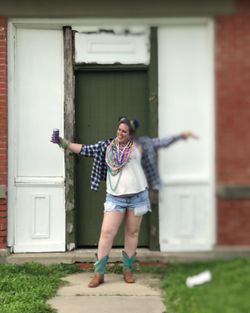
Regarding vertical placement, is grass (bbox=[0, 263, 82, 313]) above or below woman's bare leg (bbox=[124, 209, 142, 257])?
below

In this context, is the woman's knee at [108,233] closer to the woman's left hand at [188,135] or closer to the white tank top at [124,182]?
the white tank top at [124,182]

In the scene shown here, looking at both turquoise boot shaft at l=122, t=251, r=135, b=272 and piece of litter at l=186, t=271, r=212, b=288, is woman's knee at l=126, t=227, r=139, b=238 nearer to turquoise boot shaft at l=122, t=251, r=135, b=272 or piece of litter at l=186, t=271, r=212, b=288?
turquoise boot shaft at l=122, t=251, r=135, b=272

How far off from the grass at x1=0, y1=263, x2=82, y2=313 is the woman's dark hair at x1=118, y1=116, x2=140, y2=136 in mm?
1214

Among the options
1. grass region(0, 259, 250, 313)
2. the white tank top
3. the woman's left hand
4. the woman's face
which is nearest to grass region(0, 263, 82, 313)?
grass region(0, 259, 250, 313)

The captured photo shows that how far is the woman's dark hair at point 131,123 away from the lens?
72.2 inches

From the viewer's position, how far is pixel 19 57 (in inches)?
86.3

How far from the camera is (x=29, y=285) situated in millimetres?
3078

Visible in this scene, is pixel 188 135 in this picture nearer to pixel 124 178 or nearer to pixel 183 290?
pixel 183 290

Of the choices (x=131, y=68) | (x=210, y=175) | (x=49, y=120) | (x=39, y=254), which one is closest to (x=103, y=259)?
(x=39, y=254)

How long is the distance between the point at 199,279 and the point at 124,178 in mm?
932

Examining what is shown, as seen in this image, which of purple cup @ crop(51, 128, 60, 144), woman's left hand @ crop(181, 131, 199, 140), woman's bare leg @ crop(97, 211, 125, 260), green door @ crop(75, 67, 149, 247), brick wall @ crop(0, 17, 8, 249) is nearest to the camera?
woman's left hand @ crop(181, 131, 199, 140)

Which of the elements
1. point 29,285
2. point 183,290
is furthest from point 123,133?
point 29,285

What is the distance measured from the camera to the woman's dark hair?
183cm

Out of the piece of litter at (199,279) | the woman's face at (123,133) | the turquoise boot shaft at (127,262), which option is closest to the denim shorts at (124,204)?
the turquoise boot shaft at (127,262)
